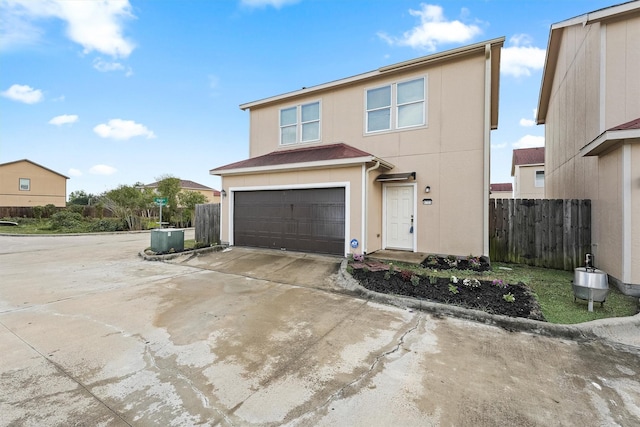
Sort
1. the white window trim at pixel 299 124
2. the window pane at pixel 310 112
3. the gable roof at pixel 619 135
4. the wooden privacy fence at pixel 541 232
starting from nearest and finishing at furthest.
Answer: the gable roof at pixel 619 135, the wooden privacy fence at pixel 541 232, the white window trim at pixel 299 124, the window pane at pixel 310 112

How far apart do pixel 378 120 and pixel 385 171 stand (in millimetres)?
1799

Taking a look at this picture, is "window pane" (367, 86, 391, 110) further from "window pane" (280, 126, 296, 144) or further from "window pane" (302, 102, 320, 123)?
"window pane" (280, 126, 296, 144)

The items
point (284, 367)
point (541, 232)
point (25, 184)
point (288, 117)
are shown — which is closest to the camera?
point (284, 367)

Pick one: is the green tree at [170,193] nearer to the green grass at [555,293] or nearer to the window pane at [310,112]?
the window pane at [310,112]

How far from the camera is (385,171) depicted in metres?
8.73

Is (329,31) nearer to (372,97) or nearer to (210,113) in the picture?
(372,97)

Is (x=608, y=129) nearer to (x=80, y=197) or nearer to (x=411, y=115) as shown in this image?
(x=411, y=115)

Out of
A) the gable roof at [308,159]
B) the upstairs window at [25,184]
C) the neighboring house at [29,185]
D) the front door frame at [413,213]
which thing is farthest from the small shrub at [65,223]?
the front door frame at [413,213]

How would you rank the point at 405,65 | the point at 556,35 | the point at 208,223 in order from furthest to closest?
the point at 208,223
the point at 556,35
the point at 405,65

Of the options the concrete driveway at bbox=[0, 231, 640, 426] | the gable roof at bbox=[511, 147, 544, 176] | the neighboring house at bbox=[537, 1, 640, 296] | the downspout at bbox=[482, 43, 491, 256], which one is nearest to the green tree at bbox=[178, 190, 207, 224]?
the concrete driveway at bbox=[0, 231, 640, 426]

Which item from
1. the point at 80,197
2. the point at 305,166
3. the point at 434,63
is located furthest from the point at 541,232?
the point at 80,197

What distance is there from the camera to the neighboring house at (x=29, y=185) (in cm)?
2753

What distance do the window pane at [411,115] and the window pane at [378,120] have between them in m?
0.38

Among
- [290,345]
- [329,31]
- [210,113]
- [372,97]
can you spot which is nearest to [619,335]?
[290,345]
